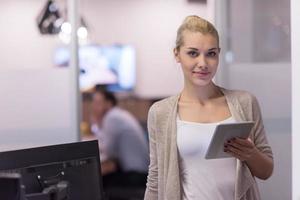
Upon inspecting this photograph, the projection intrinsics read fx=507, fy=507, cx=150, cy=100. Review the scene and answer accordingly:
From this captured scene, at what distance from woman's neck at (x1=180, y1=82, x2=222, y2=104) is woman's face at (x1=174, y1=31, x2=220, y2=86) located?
0.15 feet

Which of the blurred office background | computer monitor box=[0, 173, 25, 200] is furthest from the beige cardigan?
the blurred office background

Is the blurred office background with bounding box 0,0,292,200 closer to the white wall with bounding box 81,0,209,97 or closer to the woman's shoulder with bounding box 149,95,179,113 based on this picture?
the woman's shoulder with bounding box 149,95,179,113

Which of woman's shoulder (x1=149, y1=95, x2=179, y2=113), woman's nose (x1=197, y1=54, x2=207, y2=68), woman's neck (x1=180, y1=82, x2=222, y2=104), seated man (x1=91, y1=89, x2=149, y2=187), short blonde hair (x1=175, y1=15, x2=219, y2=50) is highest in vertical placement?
short blonde hair (x1=175, y1=15, x2=219, y2=50)

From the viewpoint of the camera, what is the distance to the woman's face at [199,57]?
1945 millimetres

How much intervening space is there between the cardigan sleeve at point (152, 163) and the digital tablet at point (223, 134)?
0.30 meters

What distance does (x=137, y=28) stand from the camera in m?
7.36

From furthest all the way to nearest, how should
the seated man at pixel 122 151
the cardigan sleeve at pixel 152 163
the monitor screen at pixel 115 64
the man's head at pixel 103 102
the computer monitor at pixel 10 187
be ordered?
the monitor screen at pixel 115 64, the man's head at pixel 103 102, the seated man at pixel 122 151, the cardigan sleeve at pixel 152 163, the computer monitor at pixel 10 187

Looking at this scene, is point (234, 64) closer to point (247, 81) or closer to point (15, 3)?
point (247, 81)

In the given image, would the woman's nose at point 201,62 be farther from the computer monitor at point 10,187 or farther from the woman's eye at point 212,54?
the computer monitor at point 10,187

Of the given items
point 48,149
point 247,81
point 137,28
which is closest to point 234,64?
point 247,81

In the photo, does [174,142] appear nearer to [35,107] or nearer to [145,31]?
[35,107]

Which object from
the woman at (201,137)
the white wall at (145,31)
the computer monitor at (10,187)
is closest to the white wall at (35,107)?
the woman at (201,137)

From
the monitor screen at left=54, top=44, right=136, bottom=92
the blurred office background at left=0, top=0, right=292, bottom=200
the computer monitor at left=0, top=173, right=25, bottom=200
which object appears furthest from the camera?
the monitor screen at left=54, top=44, right=136, bottom=92

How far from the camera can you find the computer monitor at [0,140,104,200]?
152 cm
